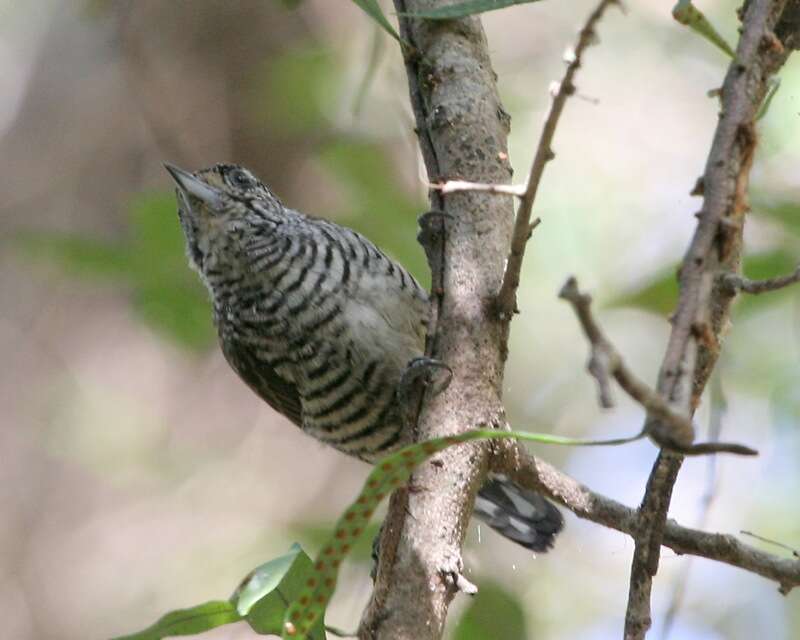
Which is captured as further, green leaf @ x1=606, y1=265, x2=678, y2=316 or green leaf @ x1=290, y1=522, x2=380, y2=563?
green leaf @ x1=290, y1=522, x2=380, y2=563

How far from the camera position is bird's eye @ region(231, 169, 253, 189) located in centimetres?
263

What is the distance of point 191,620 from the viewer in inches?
48.2

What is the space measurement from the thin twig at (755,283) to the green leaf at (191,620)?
62cm

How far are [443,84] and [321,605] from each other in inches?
33.1

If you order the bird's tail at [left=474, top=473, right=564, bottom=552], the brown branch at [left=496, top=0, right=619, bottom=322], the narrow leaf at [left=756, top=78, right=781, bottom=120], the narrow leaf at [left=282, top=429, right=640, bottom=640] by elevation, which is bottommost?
the bird's tail at [left=474, top=473, right=564, bottom=552]

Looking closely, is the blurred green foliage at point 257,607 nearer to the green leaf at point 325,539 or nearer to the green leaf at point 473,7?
the green leaf at point 473,7

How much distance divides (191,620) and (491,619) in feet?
2.45

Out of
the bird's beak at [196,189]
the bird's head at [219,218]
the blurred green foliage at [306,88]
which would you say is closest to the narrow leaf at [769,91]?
the bird's head at [219,218]

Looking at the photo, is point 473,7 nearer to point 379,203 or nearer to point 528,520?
point 379,203

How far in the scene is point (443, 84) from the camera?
66.1 inches

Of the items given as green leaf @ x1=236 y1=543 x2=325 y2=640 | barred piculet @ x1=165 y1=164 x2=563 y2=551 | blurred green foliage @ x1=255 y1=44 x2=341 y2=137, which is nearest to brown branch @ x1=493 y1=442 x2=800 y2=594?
green leaf @ x1=236 y1=543 x2=325 y2=640

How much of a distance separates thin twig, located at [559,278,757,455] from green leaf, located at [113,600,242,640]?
632 millimetres

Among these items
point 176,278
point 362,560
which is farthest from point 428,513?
point 176,278

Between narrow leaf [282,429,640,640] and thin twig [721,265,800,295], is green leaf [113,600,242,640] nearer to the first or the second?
narrow leaf [282,429,640,640]
